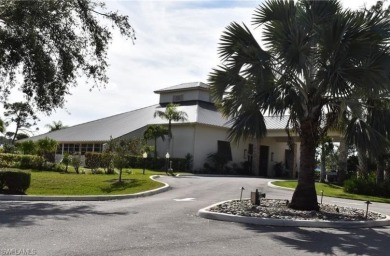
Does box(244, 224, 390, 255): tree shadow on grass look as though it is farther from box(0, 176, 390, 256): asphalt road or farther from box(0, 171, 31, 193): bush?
box(0, 171, 31, 193): bush

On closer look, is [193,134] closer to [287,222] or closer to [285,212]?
[285,212]

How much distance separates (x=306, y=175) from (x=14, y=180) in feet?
31.5

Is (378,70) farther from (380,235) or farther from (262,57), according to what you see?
(380,235)

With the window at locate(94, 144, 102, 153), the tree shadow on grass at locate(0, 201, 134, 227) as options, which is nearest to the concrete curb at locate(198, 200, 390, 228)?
the tree shadow on grass at locate(0, 201, 134, 227)

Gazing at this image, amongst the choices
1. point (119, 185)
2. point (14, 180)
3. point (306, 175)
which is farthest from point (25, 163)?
point (306, 175)

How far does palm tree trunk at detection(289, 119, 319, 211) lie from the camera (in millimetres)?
13328

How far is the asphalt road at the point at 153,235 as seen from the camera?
7328 millimetres

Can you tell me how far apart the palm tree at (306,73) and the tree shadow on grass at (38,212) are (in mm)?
4542

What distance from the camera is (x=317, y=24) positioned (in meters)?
12.8

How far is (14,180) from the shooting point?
52.1 ft

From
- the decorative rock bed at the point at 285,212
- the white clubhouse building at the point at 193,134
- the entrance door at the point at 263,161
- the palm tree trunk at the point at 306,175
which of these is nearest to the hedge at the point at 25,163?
the white clubhouse building at the point at 193,134

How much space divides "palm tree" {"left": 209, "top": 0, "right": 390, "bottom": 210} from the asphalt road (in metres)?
3.11

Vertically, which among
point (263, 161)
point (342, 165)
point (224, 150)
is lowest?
point (342, 165)

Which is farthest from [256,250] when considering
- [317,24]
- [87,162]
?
[87,162]
